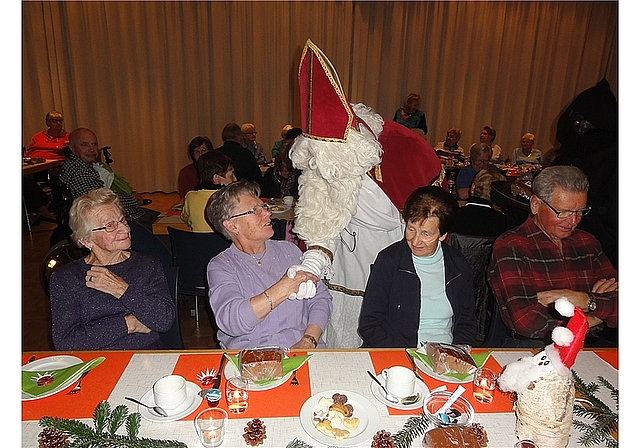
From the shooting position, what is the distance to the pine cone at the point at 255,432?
1.38 meters

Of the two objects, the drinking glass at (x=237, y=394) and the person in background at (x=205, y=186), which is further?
the person in background at (x=205, y=186)

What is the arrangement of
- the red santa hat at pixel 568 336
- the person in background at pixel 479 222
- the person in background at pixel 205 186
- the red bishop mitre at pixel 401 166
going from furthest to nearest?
the person in background at pixel 205 186, the person in background at pixel 479 222, the red bishop mitre at pixel 401 166, the red santa hat at pixel 568 336

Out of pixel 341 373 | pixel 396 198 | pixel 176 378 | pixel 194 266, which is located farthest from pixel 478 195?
pixel 176 378

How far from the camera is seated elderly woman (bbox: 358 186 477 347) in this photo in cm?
223

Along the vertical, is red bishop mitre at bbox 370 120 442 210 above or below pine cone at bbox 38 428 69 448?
above

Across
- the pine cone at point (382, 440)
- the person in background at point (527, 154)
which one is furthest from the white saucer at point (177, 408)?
the person in background at point (527, 154)

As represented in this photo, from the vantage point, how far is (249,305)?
6.61ft

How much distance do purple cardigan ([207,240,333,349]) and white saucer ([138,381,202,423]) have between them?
1.47 ft

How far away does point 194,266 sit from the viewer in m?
3.49

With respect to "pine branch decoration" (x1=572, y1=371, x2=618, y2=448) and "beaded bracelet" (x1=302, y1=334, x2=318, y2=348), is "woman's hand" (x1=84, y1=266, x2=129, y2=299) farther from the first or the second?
"pine branch decoration" (x1=572, y1=371, x2=618, y2=448)

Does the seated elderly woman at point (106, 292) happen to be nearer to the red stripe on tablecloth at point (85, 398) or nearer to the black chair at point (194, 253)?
the red stripe on tablecloth at point (85, 398)

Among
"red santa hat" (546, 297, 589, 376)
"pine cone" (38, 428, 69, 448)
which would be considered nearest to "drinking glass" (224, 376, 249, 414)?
"pine cone" (38, 428, 69, 448)

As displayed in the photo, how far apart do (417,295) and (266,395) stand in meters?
0.97

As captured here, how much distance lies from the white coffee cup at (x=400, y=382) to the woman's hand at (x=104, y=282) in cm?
135
